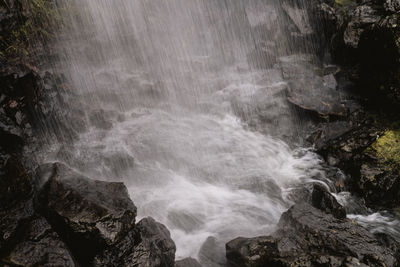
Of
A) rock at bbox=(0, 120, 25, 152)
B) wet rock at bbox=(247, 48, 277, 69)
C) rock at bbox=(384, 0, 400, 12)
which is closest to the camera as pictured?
rock at bbox=(0, 120, 25, 152)

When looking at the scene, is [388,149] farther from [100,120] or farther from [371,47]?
[100,120]

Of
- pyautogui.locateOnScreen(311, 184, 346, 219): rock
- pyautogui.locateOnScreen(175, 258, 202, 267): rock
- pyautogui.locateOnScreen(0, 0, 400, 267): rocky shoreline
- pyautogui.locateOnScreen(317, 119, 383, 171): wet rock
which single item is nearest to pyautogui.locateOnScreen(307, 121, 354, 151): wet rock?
pyautogui.locateOnScreen(0, 0, 400, 267): rocky shoreline

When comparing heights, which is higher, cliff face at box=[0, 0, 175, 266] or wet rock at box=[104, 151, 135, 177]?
cliff face at box=[0, 0, 175, 266]

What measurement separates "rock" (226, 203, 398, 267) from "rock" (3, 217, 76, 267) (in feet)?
9.26

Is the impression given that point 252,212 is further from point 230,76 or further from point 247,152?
point 230,76

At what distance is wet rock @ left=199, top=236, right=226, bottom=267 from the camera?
5.21 meters

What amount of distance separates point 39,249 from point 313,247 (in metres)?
4.30

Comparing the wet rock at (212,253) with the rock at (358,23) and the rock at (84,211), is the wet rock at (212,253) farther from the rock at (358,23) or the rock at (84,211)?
the rock at (358,23)

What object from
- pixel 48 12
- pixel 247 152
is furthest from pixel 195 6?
pixel 247 152

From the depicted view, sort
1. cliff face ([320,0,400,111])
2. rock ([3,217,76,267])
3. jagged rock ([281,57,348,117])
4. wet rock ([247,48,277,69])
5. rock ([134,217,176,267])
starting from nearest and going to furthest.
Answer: rock ([3,217,76,267]) → rock ([134,217,176,267]) → cliff face ([320,0,400,111]) → jagged rock ([281,57,348,117]) → wet rock ([247,48,277,69])

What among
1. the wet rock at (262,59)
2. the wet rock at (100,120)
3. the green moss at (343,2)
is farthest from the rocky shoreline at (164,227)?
the wet rock at (262,59)

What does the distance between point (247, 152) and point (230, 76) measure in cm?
650

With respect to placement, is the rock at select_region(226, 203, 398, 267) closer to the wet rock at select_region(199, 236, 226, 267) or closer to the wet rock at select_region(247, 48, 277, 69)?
the wet rock at select_region(199, 236, 226, 267)

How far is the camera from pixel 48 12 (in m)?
11.0
